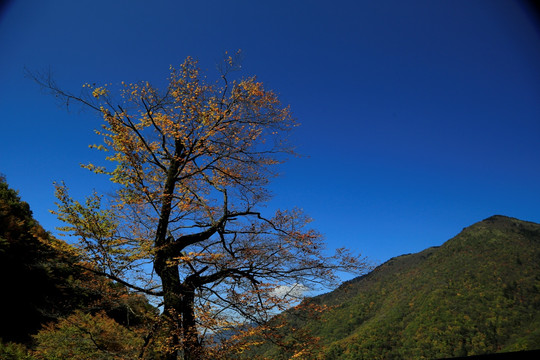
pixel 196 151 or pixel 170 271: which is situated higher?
pixel 196 151

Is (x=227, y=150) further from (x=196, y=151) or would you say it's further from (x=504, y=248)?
(x=504, y=248)

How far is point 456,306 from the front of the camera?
69625 mm

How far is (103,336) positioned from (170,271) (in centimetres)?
293

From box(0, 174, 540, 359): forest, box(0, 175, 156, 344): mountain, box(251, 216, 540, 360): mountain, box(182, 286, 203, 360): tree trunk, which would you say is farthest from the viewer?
box(251, 216, 540, 360): mountain

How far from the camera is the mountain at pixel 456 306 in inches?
2400

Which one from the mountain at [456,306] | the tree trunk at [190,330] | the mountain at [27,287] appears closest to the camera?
the tree trunk at [190,330]

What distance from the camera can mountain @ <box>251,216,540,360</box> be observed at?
60969 mm

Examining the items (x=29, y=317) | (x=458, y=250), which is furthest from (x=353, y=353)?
(x=29, y=317)

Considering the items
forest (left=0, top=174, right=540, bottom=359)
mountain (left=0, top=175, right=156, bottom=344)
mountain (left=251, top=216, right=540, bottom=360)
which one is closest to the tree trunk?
forest (left=0, top=174, right=540, bottom=359)

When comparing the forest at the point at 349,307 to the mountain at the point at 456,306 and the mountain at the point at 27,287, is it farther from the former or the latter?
the mountain at the point at 456,306

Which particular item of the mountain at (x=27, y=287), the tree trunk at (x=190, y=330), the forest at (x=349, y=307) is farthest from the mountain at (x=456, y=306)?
the tree trunk at (x=190, y=330)

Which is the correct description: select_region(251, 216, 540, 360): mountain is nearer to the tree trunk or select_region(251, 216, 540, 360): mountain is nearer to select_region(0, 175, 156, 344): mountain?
select_region(0, 175, 156, 344): mountain

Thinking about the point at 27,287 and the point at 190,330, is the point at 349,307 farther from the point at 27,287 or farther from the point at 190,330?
the point at 190,330

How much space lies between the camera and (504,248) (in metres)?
90.1
